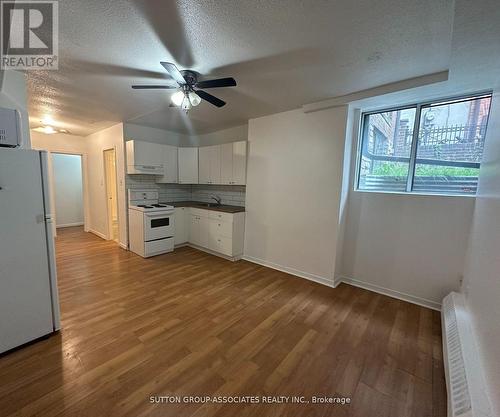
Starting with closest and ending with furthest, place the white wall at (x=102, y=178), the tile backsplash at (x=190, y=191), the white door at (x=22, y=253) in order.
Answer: the white door at (x=22, y=253) → the white wall at (x=102, y=178) → the tile backsplash at (x=190, y=191)

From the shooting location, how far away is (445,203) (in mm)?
2496

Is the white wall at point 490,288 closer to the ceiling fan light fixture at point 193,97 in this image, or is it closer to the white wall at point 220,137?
the ceiling fan light fixture at point 193,97

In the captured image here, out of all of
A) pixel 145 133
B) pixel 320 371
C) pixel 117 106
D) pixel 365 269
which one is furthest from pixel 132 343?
pixel 145 133

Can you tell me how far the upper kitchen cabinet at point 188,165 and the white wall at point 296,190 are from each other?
1.44 metres

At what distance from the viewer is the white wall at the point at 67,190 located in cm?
613

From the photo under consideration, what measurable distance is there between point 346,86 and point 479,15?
1221 millimetres

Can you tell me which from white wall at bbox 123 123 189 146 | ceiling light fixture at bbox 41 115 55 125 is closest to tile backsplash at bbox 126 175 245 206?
white wall at bbox 123 123 189 146

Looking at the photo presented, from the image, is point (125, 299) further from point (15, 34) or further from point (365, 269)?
point (365, 269)

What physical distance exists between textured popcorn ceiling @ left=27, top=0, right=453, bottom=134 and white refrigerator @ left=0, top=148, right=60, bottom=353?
1091 millimetres

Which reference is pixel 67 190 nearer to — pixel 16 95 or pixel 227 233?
pixel 16 95

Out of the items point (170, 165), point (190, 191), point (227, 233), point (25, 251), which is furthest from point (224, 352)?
point (190, 191)

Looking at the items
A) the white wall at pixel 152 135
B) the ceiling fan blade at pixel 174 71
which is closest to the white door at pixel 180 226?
the white wall at pixel 152 135

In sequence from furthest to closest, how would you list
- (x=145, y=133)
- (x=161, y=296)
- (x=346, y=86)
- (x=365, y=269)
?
(x=145, y=133) < (x=365, y=269) < (x=161, y=296) < (x=346, y=86)

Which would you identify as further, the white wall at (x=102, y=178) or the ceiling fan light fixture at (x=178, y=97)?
the white wall at (x=102, y=178)
